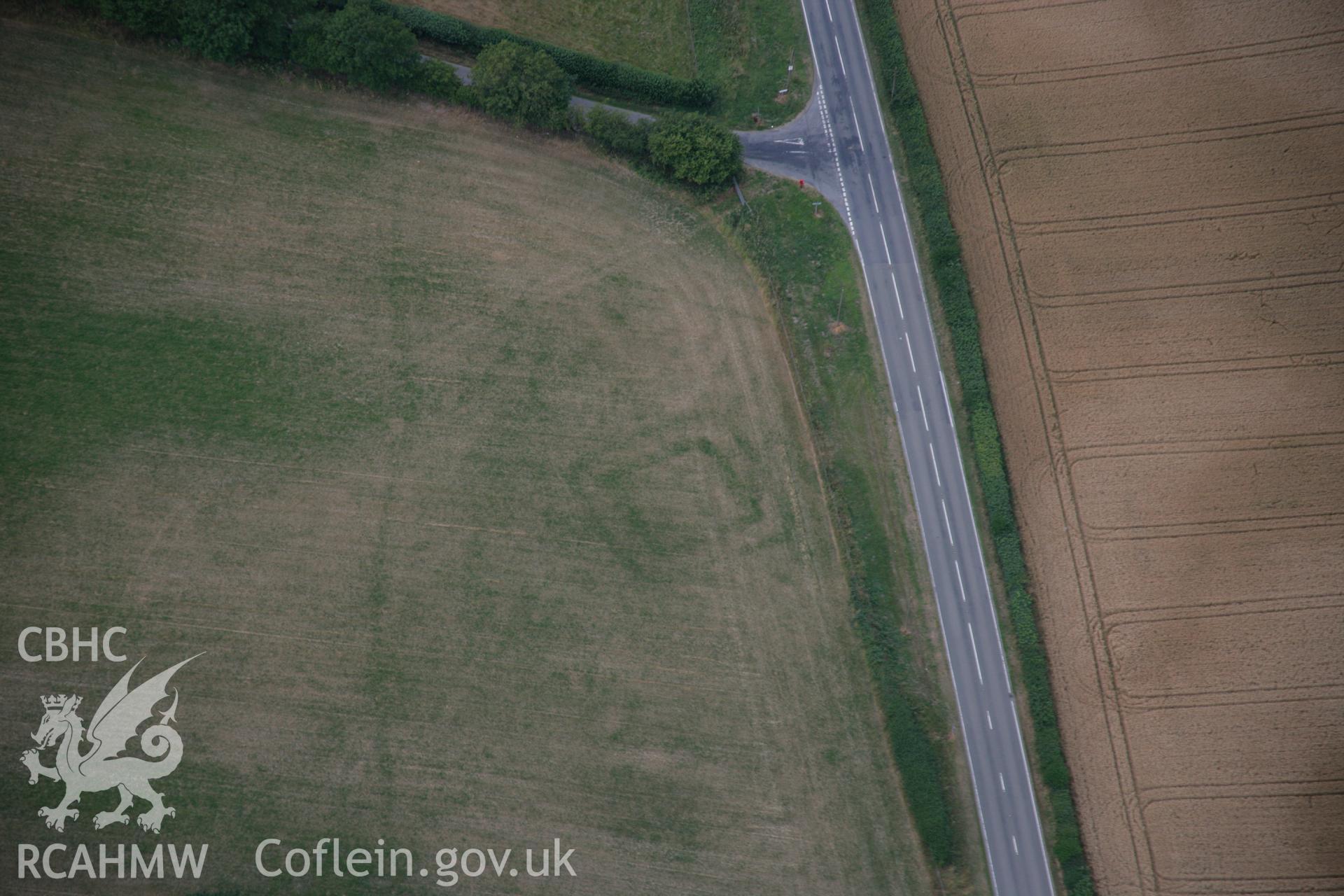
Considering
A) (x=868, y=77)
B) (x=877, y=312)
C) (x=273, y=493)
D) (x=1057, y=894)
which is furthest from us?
(x=868, y=77)

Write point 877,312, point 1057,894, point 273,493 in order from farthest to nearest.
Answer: point 877,312
point 273,493
point 1057,894

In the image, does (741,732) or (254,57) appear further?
(254,57)

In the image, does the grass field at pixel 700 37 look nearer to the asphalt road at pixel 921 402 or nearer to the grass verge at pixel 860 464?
the asphalt road at pixel 921 402

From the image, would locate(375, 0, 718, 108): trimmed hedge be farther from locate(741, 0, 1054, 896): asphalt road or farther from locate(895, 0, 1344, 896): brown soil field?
locate(895, 0, 1344, 896): brown soil field

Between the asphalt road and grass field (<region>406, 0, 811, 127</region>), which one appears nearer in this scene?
the asphalt road

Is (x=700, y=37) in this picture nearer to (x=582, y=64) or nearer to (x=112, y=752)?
(x=582, y=64)

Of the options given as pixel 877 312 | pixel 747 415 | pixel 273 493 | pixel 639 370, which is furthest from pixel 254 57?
pixel 877 312

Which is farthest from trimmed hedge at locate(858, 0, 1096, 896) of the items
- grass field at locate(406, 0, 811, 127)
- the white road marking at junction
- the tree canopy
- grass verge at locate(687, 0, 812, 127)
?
the tree canopy

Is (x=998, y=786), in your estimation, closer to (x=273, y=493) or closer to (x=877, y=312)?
(x=877, y=312)
